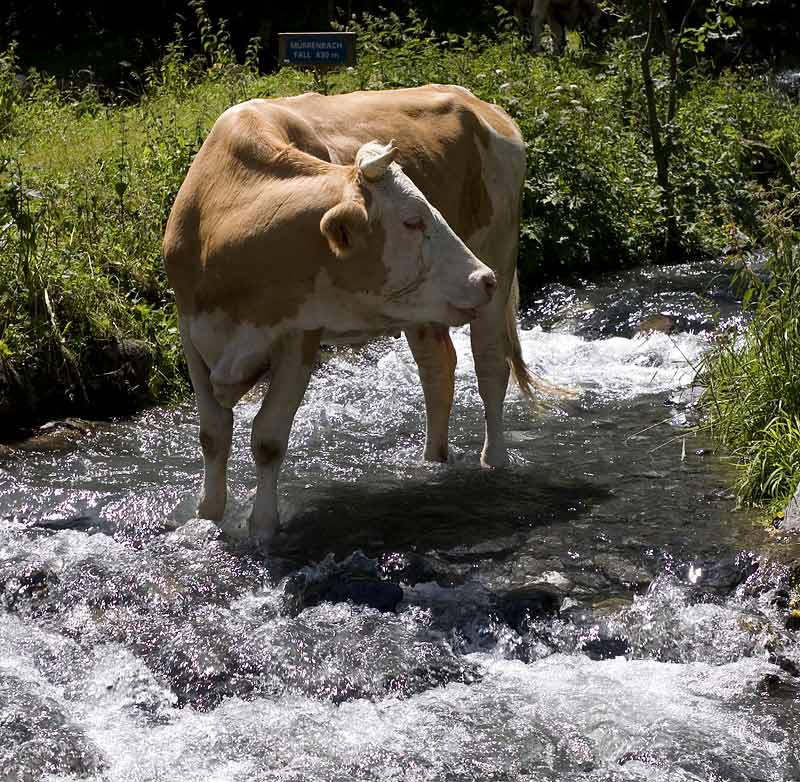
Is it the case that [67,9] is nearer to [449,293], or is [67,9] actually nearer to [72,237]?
[72,237]

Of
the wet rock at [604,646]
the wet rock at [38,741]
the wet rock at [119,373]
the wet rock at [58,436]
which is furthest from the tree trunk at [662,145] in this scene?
the wet rock at [38,741]

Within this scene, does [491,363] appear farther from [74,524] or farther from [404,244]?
[74,524]

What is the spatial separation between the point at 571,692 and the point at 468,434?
3.61m

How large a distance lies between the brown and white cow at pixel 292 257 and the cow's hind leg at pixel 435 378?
3.13 feet

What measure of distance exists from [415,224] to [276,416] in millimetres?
1124

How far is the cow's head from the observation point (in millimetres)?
5398

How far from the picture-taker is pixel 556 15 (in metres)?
21.2

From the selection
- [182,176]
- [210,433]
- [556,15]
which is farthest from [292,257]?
[556,15]

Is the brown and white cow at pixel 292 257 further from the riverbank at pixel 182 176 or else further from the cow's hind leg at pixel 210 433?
the riverbank at pixel 182 176

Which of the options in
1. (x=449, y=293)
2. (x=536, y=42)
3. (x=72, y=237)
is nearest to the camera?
(x=449, y=293)

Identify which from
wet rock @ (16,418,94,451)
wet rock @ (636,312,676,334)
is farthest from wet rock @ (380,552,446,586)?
wet rock @ (636,312,676,334)

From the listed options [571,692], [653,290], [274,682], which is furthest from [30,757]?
[653,290]

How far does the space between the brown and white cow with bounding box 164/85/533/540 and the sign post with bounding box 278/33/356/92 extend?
4.75 metres

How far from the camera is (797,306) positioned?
6.87m
